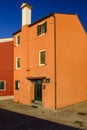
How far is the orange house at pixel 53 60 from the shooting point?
21.8 metres

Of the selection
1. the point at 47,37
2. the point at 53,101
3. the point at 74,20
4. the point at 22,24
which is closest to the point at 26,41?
the point at 22,24

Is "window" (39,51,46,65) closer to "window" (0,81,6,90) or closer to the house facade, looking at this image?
the house facade

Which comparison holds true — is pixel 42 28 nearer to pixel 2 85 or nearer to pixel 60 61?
pixel 60 61

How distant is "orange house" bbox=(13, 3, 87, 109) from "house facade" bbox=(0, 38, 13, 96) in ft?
14.4

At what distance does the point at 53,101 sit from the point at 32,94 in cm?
461

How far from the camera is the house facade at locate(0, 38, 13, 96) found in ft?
102

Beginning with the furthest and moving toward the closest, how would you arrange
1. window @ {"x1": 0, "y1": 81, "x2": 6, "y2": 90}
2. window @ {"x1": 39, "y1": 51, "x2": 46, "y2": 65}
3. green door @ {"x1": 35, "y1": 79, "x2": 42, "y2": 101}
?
window @ {"x1": 0, "y1": 81, "x2": 6, "y2": 90}
green door @ {"x1": 35, "y1": 79, "x2": 42, "y2": 101}
window @ {"x1": 39, "y1": 51, "x2": 46, "y2": 65}

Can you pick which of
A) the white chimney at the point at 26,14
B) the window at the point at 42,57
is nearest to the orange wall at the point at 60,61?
the window at the point at 42,57

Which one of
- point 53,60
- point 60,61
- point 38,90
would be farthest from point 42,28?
point 38,90

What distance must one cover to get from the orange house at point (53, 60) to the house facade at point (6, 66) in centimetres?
439

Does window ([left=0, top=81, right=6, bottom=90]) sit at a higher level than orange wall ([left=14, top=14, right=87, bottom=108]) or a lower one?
lower

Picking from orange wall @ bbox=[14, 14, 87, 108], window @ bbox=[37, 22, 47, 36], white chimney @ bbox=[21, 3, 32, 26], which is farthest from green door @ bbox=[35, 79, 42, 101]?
white chimney @ bbox=[21, 3, 32, 26]

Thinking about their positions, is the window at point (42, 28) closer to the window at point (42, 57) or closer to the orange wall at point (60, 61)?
the orange wall at point (60, 61)

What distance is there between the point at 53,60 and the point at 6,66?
1173cm
